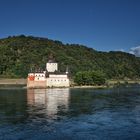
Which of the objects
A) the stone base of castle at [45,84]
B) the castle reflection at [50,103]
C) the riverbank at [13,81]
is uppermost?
the riverbank at [13,81]

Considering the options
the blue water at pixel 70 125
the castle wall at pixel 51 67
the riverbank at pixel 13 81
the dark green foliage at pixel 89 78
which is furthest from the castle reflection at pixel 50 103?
the riverbank at pixel 13 81

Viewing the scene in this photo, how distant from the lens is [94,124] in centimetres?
4019

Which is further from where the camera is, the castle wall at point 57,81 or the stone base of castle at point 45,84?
the castle wall at point 57,81

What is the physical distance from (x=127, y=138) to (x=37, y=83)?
100632 millimetres

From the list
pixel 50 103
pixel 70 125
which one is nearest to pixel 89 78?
pixel 50 103

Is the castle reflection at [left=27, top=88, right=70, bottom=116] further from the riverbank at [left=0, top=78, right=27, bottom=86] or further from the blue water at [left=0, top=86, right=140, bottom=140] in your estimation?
the riverbank at [left=0, top=78, right=27, bottom=86]

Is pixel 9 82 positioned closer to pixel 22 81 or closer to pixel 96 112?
pixel 22 81

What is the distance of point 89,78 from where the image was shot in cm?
14038

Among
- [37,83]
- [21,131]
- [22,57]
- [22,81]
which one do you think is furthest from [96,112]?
[22,57]

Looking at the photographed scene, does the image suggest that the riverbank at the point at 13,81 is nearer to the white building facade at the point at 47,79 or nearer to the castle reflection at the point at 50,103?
the white building facade at the point at 47,79

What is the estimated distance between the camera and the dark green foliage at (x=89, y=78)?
458ft

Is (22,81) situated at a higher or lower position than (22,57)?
lower

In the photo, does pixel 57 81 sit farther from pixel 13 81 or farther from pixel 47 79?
pixel 13 81

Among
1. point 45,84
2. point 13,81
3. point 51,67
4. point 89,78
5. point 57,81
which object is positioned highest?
point 51,67
